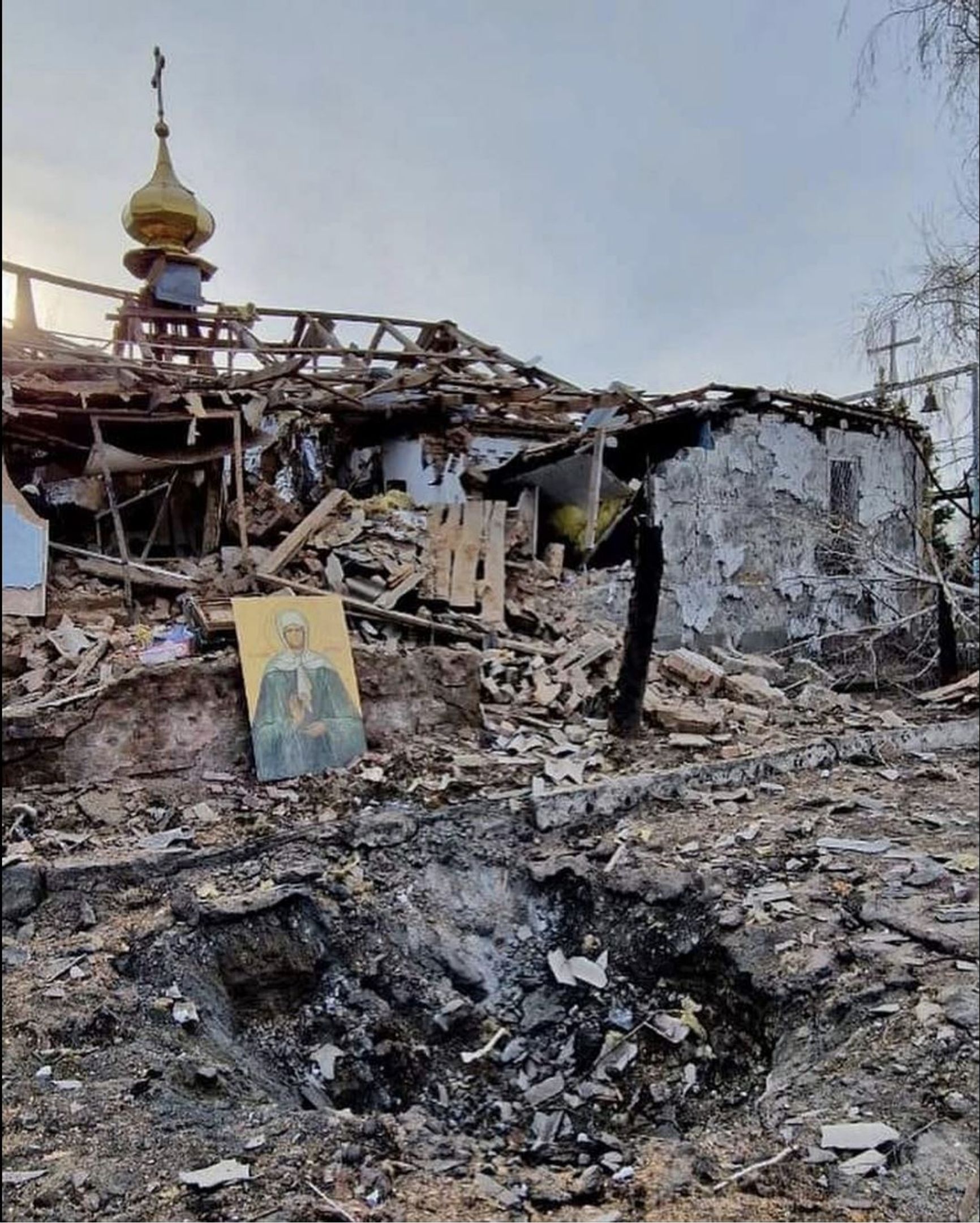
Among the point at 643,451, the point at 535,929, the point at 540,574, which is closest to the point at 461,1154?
the point at 535,929

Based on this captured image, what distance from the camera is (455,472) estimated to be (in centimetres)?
1281

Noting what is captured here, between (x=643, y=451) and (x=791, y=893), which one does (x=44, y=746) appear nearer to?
(x=791, y=893)

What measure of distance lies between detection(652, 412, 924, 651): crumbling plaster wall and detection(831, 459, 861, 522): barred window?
90mm

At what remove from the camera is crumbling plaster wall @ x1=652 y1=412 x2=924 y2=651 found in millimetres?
12781

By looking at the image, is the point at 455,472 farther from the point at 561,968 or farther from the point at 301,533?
the point at 561,968

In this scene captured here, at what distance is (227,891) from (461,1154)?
8.46 ft

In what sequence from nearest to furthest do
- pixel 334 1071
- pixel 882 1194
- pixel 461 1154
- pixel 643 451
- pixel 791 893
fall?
pixel 882 1194
pixel 461 1154
pixel 334 1071
pixel 791 893
pixel 643 451

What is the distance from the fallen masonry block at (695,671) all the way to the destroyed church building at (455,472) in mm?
1180

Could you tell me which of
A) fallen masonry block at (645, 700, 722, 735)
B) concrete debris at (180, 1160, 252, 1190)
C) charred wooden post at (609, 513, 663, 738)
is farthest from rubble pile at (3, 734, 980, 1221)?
charred wooden post at (609, 513, 663, 738)

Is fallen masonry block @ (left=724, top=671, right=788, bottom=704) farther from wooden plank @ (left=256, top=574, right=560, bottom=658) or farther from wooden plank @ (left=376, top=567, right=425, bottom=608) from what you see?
wooden plank @ (left=376, top=567, right=425, bottom=608)

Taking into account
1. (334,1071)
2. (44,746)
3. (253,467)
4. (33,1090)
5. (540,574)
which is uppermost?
(253,467)

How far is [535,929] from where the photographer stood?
5867mm

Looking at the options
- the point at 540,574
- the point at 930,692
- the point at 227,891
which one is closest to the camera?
the point at 227,891

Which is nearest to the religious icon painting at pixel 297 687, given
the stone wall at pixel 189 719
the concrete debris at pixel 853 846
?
the stone wall at pixel 189 719
